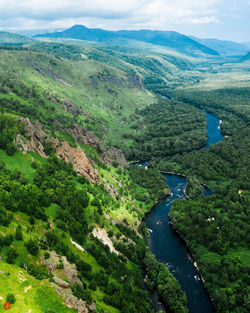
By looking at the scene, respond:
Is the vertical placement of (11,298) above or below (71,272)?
above

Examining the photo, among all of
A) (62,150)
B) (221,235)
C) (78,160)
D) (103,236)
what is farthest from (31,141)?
(221,235)

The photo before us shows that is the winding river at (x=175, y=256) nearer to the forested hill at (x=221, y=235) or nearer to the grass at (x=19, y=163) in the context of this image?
the forested hill at (x=221, y=235)

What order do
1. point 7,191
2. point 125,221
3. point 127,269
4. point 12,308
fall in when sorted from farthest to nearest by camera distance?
point 125,221
point 127,269
point 7,191
point 12,308

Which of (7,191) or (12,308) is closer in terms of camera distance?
(12,308)

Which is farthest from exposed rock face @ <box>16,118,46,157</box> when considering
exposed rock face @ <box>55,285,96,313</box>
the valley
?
exposed rock face @ <box>55,285,96,313</box>

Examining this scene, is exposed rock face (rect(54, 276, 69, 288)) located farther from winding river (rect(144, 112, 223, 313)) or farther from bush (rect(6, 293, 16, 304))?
winding river (rect(144, 112, 223, 313))

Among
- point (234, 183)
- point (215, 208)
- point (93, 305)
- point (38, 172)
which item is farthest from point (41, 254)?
point (234, 183)

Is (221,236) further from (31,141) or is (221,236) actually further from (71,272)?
(31,141)

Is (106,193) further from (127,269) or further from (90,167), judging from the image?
(127,269)
